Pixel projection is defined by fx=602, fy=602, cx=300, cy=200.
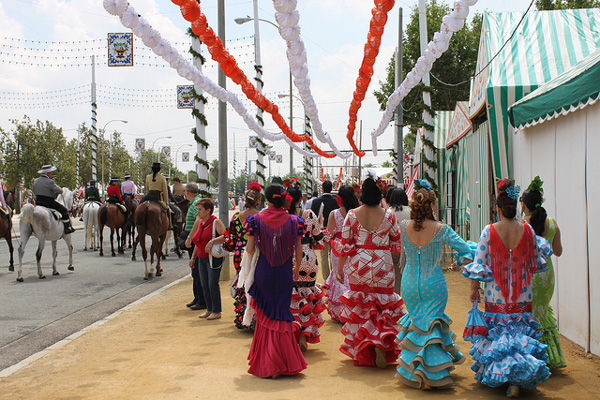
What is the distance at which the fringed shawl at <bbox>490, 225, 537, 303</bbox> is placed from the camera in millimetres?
5461

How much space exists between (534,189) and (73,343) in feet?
19.2

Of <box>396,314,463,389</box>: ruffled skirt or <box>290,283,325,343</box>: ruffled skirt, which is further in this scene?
<box>290,283,325,343</box>: ruffled skirt

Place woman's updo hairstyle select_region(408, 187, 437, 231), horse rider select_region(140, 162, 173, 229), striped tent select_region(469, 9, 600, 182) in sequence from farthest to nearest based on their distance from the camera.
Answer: horse rider select_region(140, 162, 173, 229) < striped tent select_region(469, 9, 600, 182) < woman's updo hairstyle select_region(408, 187, 437, 231)

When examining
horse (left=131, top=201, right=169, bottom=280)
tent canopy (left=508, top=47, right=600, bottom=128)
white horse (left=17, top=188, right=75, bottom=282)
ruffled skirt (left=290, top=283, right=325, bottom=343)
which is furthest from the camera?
horse (left=131, top=201, right=169, bottom=280)

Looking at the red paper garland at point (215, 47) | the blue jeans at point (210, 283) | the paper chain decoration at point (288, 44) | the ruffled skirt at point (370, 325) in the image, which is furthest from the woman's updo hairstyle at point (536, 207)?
the blue jeans at point (210, 283)

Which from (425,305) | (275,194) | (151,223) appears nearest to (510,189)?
(425,305)

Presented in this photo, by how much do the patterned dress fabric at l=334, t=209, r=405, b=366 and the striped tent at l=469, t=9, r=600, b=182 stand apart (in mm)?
3846

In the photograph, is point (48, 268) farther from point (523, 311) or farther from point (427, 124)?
point (523, 311)

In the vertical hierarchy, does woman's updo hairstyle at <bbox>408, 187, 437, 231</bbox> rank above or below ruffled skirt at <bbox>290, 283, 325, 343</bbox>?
above

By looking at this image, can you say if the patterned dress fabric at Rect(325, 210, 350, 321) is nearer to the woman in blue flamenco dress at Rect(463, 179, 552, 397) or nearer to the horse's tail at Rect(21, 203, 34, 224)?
the woman in blue flamenco dress at Rect(463, 179, 552, 397)

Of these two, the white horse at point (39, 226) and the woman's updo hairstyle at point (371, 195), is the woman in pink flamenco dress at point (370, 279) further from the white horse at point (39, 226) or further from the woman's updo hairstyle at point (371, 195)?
the white horse at point (39, 226)

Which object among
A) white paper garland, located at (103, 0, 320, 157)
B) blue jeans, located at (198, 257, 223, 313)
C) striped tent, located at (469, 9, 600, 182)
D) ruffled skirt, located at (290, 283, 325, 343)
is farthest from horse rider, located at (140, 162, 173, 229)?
ruffled skirt, located at (290, 283, 325, 343)

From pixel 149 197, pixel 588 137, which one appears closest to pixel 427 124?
pixel 149 197

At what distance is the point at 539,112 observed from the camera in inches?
296
